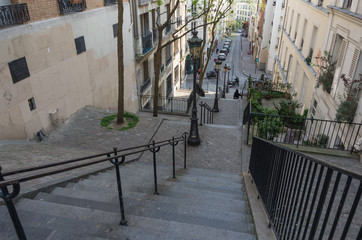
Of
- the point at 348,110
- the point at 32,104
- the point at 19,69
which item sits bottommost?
the point at 348,110

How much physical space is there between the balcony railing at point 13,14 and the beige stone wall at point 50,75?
0.19 m

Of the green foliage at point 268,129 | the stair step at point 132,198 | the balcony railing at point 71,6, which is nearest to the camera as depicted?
the stair step at point 132,198

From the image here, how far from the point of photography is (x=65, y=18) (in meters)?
8.80

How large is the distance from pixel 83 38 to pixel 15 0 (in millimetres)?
3185

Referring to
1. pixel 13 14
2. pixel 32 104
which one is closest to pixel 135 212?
pixel 32 104

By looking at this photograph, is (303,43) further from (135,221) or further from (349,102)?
(135,221)

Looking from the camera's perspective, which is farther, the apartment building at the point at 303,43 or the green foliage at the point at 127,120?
the apartment building at the point at 303,43

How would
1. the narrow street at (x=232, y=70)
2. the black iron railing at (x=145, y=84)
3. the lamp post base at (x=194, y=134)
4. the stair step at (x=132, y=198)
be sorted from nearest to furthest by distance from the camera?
the stair step at (x=132, y=198)
the lamp post base at (x=194, y=134)
the black iron railing at (x=145, y=84)
the narrow street at (x=232, y=70)

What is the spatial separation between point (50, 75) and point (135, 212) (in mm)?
6593

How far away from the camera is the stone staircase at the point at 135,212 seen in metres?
2.83

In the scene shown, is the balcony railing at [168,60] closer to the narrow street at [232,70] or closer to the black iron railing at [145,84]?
the black iron railing at [145,84]

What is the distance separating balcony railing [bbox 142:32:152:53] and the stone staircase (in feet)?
39.7

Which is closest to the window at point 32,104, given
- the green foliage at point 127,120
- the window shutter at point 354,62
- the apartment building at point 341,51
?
the green foliage at point 127,120

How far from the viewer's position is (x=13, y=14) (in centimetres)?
677
